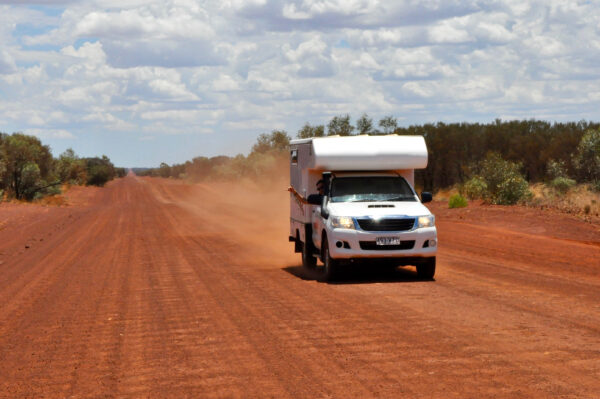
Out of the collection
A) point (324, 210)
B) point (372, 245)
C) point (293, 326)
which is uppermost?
point (324, 210)

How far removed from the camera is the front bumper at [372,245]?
1392cm

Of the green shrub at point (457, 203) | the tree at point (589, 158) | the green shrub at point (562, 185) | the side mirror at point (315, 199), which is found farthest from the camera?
the tree at point (589, 158)

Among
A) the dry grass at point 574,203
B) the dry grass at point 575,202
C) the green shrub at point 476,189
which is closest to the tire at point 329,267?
the dry grass at point 574,203

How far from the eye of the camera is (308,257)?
1633 centimetres

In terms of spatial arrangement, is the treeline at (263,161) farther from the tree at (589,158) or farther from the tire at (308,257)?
the tire at (308,257)

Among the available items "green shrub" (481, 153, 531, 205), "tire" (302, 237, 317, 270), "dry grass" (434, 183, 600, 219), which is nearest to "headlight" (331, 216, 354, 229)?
"tire" (302, 237, 317, 270)

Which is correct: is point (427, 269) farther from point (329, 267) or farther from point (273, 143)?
point (273, 143)

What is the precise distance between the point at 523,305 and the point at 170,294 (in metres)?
5.56

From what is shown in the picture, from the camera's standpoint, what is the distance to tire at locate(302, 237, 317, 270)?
1619 centimetres

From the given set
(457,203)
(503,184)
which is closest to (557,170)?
A: (503,184)

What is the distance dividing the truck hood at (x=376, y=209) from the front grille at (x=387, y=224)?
0.11 meters

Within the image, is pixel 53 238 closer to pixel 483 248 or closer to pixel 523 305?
pixel 483 248

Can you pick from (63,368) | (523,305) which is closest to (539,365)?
(523,305)

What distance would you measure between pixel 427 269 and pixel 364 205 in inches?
64.1
